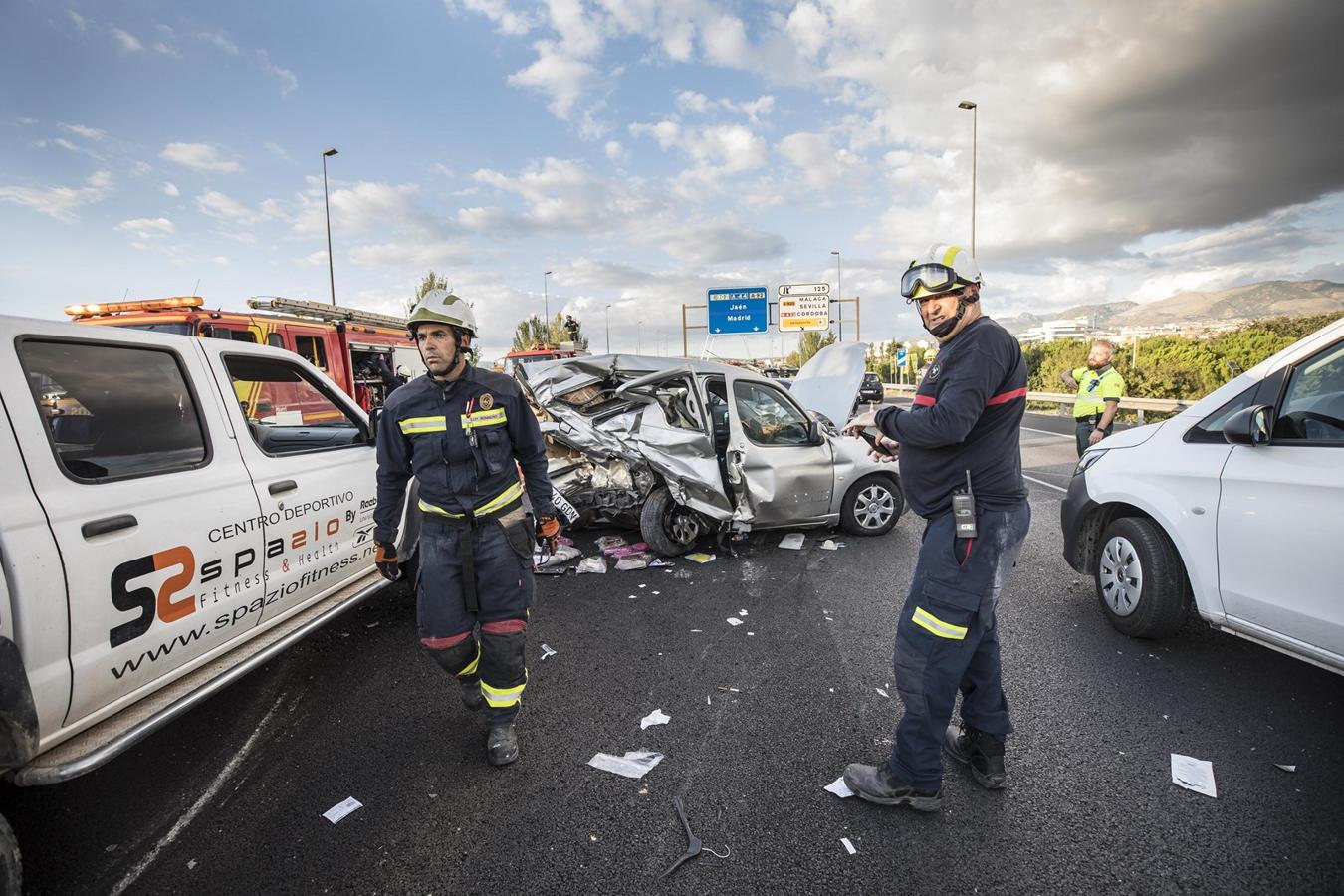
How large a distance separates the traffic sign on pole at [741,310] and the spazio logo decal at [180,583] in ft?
83.1

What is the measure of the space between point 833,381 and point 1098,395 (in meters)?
2.98

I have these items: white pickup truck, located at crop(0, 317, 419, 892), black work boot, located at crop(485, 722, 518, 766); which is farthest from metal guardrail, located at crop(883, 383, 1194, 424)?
white pickup truck, located at crop(0, 317, 419, 892)

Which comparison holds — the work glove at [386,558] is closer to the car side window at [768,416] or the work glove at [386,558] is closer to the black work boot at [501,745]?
the black work boot at [501,745]

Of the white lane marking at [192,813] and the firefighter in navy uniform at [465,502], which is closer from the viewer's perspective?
the white lane marking at [192,813]

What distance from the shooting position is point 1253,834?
2.19m

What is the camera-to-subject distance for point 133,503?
2.28m

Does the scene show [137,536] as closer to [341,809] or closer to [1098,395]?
[341,809]

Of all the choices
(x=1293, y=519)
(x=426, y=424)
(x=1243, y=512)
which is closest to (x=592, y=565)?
(x=426, y=424)

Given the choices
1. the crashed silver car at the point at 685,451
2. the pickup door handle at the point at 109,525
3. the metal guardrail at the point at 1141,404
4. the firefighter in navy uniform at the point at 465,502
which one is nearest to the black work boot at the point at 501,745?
the firefighter in navy uniform at the point at 465,502

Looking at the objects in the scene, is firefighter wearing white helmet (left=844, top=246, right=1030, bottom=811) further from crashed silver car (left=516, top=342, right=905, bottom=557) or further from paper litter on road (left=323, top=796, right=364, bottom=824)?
crashed silver car (left=516, top=342, right=905, bottom=557)

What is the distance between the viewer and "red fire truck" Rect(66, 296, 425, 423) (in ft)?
26.9

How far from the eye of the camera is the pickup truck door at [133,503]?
6.80 ft

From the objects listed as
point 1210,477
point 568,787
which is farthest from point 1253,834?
point 568,787

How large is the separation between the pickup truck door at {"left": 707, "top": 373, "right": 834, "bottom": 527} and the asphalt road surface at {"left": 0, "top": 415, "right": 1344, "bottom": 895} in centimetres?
157
